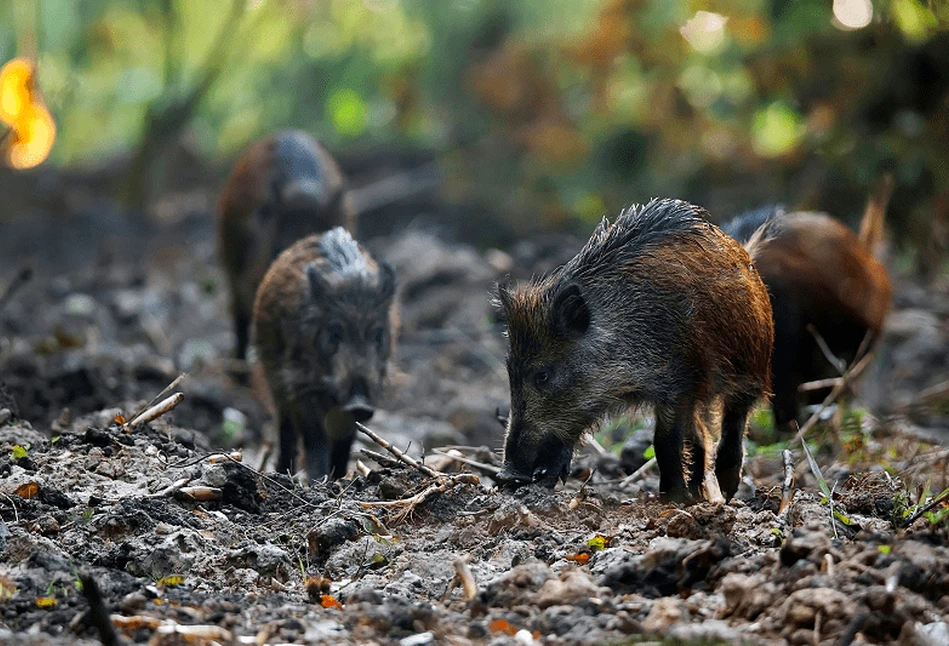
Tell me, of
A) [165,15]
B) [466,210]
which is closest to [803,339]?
[466,210]

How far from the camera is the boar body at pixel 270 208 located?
8.48 meters

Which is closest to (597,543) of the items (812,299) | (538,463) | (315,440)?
(538,463)

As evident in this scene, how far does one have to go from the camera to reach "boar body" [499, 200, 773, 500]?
4.70 m

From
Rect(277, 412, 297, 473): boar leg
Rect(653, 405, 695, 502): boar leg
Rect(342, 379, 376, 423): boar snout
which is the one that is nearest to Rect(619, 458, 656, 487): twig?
Rect(653, 405, 695, 502): boar leg

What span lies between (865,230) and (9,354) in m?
5.41

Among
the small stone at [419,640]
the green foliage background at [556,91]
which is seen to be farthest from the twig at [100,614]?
the green foliage background at [556,91]

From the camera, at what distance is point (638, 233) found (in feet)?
16.0

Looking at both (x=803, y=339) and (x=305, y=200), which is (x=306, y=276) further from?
(x=803, y=339)

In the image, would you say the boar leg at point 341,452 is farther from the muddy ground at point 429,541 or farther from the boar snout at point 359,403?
the muddy ground at point 429,541

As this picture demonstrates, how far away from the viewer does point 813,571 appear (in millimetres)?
3369

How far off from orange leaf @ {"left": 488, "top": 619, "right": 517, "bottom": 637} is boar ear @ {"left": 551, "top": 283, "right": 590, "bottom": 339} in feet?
5.51

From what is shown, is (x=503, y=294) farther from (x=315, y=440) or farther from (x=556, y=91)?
(x=556, y=91)

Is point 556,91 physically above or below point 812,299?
above

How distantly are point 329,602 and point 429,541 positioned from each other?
0.67m
